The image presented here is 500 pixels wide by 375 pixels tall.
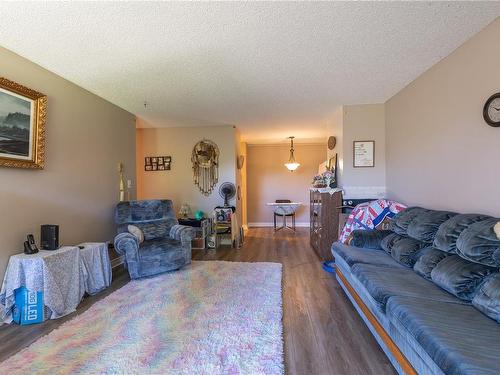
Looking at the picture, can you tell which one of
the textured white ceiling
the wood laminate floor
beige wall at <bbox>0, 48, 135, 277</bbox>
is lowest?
the wood laminate floor

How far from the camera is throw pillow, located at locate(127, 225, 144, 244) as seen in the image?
3.48m

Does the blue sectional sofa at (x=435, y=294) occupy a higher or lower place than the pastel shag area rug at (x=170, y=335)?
higher

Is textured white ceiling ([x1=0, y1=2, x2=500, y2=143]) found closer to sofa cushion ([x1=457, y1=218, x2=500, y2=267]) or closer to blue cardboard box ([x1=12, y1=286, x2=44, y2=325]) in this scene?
sofa cushion ([x1=457, y1=218, x2=500, y2=267])

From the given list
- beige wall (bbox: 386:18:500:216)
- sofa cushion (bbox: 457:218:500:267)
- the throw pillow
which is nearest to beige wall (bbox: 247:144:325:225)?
beige wall (bbox: 386:18:500:216)

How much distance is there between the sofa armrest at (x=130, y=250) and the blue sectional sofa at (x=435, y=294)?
242 centimetres

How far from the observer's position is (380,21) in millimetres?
1980

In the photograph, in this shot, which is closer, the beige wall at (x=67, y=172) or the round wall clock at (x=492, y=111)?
the round wall clock at (x=492, y=111)

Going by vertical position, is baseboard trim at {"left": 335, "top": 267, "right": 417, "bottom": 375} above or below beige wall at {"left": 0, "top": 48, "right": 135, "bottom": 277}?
below

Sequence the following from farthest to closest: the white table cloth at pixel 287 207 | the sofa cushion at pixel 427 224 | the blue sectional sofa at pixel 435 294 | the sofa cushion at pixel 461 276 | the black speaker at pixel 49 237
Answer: the white table cloth at pixel 287 207
the black speaker at pixel 49 237
the sofa cushion at pixel 427 224
the sofa cushion at pixel 461 276
the blue sectional sofa at pixel 435 294

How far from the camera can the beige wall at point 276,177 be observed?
24.4 feet

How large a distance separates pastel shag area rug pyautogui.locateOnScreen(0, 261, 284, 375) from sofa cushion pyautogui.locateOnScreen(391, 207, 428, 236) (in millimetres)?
1391

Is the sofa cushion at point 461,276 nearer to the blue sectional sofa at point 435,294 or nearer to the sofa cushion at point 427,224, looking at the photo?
the blue sectional sofa at point 435,294

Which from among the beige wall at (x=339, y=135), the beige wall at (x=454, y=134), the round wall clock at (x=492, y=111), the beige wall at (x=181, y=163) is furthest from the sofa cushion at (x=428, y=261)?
the beige wall at (x=181, y=163)

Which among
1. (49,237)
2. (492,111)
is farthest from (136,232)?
(492,111)
